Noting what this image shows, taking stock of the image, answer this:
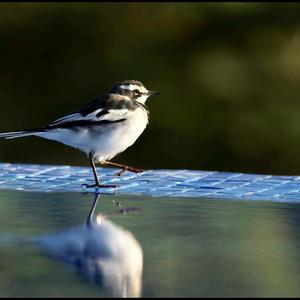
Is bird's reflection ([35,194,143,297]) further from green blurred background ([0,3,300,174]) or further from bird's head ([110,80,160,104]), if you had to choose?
green blurred background ([0,3,300,174])

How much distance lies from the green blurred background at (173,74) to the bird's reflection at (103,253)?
11.1 metres

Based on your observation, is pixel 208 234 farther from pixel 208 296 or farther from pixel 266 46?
pixel 266 46

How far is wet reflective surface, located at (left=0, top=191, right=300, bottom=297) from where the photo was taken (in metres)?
3.81

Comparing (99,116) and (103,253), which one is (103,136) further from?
(103,253)

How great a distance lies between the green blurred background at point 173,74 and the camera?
53.1ft

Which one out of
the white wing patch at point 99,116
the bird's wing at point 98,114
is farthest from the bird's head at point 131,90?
the white wing patch at point 99,116

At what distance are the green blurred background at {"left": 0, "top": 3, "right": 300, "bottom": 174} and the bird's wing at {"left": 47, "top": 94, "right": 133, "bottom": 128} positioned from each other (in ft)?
25.2

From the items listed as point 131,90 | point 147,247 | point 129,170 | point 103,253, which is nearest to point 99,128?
point 129,170

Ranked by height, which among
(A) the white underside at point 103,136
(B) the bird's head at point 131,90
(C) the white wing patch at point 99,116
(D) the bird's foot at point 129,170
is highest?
(B) the bird's head at point 131,90

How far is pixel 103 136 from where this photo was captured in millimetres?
8242

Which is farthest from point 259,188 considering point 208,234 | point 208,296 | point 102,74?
point 102,74

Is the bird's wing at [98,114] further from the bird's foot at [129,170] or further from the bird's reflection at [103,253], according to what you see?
the bird's reflection at [103,253]

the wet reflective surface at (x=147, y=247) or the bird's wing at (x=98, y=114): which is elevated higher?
the bird's wing at (x=98, y=114)

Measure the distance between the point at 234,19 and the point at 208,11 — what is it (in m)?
0.40
